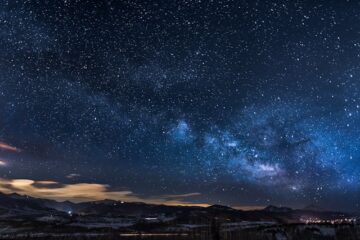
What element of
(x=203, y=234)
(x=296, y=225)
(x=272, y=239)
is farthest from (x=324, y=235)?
(x=203, y=234)

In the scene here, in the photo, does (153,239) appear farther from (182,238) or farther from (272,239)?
(272,239)

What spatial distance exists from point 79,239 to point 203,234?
12.4m

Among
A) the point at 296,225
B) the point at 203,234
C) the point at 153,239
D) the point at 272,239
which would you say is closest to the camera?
the point at 203,234

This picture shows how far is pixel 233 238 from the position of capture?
38.7 m

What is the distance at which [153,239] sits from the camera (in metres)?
38.7

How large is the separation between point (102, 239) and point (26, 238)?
773 centimetres

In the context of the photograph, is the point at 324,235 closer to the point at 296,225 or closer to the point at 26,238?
the point at 296,225

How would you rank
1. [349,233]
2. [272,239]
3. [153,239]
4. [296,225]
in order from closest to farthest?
[153,239], [272,239], [349,233], [296,225]

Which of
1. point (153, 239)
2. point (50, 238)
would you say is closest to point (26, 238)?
point (50, 238)

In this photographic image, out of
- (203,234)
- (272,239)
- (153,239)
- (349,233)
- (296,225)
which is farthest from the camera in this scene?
(296,225)

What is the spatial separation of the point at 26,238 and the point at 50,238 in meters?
2.34

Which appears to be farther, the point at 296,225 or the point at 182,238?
the point at 296,225

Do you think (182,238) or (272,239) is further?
(272,239)

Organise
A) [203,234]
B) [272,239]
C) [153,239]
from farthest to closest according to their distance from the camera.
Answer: [272,239] → [153,239] → [203,234]
